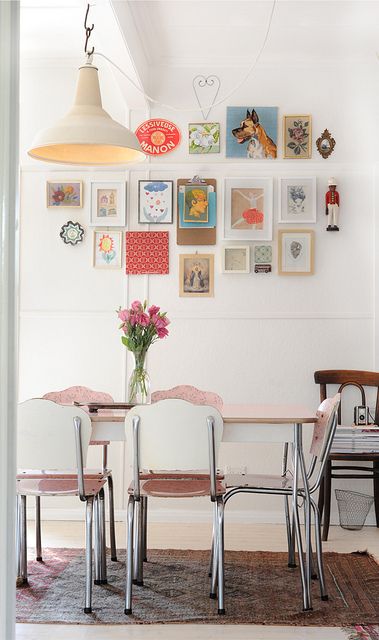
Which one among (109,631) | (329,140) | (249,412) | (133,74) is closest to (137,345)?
(249,412)

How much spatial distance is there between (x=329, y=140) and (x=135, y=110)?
47.0 inches

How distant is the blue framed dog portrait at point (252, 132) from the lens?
4.93m

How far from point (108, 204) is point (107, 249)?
275 millimetres

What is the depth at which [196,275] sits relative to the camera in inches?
194

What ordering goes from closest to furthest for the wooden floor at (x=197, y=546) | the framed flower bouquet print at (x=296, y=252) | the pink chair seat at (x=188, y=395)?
the wooden floor at (x=197, y=546), the pink chair seat at (x=188, y=395), the framed flower bouquet print at (x=296, y=252)

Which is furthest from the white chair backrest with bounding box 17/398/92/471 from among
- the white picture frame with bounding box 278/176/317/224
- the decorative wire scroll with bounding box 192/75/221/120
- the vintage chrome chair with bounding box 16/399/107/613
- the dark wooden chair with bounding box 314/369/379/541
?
the decorative wire scroll with bounding box 192/75/221/120

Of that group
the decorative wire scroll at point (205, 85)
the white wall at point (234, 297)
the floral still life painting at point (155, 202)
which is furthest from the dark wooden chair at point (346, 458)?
the decorative wire scroll at point (205, 85)

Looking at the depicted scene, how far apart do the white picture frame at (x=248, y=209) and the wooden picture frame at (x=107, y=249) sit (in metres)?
0.66

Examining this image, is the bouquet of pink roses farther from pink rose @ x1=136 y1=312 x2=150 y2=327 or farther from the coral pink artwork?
the coral pink artwork

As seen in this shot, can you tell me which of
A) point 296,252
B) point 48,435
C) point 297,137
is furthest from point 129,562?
point 297,137

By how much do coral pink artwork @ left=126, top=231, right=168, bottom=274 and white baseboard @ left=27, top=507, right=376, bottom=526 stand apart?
1.45 m

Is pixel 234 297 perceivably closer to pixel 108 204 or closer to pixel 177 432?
pixel 108 204

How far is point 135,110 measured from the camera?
4988 millimetres

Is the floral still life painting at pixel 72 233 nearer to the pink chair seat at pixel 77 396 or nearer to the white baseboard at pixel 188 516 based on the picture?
the pink chair seat at pixel 77 396
